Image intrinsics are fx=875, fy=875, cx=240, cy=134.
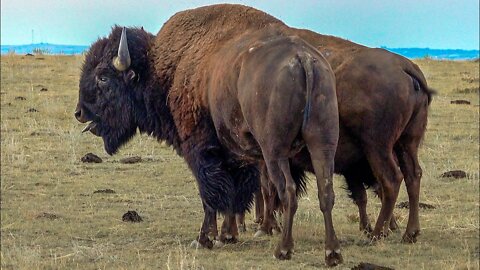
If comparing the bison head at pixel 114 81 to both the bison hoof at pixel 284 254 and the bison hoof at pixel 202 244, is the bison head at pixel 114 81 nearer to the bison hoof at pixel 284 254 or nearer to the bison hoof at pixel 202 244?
the bison hoof at pixel 202 244

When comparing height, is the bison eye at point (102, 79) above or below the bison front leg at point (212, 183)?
above

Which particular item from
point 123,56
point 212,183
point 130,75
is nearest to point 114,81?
point 130,75

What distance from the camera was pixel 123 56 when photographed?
9242 millimetres

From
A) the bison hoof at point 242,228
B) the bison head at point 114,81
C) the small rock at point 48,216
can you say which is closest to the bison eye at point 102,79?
the bison head at point 114,81

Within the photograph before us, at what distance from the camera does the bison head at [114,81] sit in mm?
9469

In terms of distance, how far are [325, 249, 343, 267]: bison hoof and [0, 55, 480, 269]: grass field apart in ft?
0.54

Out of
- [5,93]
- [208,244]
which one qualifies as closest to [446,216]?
[208,244]

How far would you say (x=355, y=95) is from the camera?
8.56 metres

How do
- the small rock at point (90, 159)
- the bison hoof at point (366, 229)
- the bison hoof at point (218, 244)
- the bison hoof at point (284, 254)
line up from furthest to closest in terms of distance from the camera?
the small rock at point (90, 159) < the bison hoof at point (366, 229) < the bison hoof at point (218, 244) < the bison hoof at point (284, 254)

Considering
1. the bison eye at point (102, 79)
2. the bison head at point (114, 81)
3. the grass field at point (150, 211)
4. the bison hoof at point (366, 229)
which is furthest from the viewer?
the bison eye at point (102, 79)

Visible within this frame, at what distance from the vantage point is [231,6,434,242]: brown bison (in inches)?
335

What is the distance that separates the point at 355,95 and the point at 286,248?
1.86 m

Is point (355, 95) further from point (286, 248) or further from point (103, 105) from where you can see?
point (103, 105)

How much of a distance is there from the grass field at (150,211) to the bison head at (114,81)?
47.5 inches
